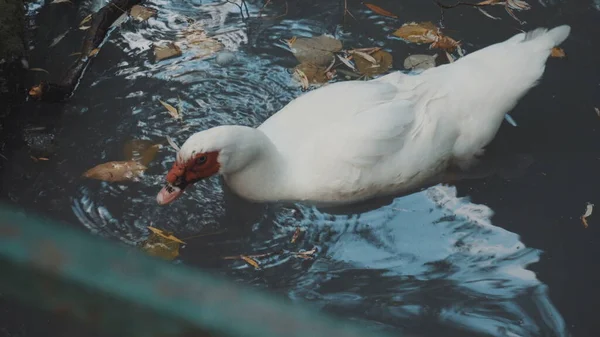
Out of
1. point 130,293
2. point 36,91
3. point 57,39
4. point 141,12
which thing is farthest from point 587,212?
point 57,39

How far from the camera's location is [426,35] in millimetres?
4262

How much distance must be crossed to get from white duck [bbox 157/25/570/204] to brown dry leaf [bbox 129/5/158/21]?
1595 millimetres

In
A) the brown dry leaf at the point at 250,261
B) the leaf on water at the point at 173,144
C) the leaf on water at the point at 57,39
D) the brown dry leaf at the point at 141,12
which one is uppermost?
the brown dry leaf at the point at 141,12

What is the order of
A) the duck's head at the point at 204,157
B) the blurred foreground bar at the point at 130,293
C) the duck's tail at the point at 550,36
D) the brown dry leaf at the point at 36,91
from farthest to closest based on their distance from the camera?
the brown dry leaf at the point at 36,91, the duck's tail at the point at 550,36, the duck's head at the point at 204,157, the blurred foreground bar at the point at 130,293

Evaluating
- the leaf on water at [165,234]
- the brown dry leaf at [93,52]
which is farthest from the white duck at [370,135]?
the brown dry leaf at [93,52]

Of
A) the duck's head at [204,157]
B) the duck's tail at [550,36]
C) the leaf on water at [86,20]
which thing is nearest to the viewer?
the duck's head at [204,157]

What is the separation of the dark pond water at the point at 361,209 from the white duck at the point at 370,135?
0.47 feet

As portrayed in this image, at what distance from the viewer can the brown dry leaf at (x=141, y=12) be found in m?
4.55

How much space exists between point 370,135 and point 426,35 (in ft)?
4.76

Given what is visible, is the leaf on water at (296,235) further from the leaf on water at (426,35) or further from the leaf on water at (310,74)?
the leaf on water at (426,35)

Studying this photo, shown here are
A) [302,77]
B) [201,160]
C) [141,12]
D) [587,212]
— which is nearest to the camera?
[201,160]

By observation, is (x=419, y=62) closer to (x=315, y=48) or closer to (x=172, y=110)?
(x=315, y=48)

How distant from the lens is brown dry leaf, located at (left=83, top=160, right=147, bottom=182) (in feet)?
10.9

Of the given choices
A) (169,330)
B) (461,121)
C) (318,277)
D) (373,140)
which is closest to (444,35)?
(461,121)
